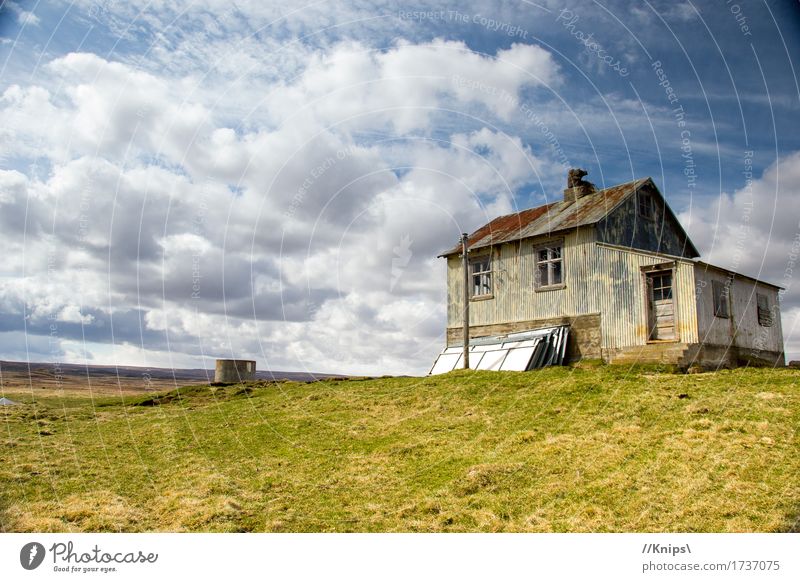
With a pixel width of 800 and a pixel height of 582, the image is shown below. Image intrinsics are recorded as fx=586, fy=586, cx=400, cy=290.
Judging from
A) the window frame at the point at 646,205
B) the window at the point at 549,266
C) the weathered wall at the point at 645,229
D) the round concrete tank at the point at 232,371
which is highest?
the window frame at the point at 646,205

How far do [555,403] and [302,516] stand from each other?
812 centimetres

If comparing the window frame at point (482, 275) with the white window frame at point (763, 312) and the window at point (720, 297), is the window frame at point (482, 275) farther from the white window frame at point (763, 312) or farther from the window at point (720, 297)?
the white window frame at point (763, 312)

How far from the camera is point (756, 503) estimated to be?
780cm

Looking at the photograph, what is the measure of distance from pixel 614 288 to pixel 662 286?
1.65 meters

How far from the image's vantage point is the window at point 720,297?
776 inches

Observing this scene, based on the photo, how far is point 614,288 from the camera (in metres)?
20.9

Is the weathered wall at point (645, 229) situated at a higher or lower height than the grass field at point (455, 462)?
higher

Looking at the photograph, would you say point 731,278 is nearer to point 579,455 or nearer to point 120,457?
point 579,455

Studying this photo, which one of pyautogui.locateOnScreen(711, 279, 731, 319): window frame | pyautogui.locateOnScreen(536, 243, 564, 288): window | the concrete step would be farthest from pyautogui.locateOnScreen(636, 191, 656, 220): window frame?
the concrete step

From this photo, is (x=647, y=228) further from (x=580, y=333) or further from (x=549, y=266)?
(x=580, y=333)

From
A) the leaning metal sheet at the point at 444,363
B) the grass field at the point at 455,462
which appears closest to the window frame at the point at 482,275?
the leaning metal sheet at the point at 444,363

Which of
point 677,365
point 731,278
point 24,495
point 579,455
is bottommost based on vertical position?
point 24,495

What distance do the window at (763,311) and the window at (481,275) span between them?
A: 33.3ft
